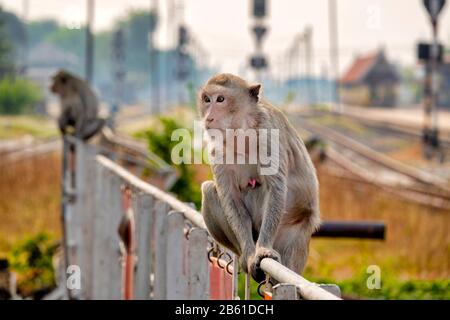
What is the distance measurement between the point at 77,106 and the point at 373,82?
3072 inches

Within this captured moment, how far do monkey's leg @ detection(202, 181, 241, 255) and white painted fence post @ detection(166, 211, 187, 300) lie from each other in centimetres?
71

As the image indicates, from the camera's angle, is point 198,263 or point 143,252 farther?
point 143,252

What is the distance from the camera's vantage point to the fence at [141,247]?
6172 mm

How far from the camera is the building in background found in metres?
91.1

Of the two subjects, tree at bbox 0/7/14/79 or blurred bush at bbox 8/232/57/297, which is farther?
tree at bbox 0/7/14/79

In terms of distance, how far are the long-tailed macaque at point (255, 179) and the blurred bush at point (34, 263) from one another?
30.8ft

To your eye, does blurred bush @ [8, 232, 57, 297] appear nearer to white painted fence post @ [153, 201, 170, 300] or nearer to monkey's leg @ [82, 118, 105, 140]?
monkey's leg @ [82, 118, 105, 140]

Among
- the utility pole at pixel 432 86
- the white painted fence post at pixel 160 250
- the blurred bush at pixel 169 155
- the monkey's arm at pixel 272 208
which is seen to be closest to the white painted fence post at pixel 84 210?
the blurred bush at pixel 169 155

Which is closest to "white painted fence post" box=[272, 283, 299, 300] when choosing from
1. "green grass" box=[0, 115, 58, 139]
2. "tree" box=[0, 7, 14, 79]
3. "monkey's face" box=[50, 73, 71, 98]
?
"monkey's face" box=[50, 73, 71, 98]

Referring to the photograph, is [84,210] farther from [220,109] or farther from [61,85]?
[220,109]

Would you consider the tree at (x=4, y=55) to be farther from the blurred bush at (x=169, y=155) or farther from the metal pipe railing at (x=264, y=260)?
the metal pipe railing at (x=264, y=260)

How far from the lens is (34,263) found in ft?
51.7

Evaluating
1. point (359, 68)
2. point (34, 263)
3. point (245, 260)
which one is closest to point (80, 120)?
point (34, 263)

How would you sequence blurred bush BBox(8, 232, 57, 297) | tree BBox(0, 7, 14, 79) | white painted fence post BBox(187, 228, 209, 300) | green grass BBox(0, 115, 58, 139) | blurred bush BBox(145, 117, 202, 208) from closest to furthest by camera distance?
white painted fence post BBox(187, 228, 209, 300) < blurred bush BBox(145, 117, 202, 208) < blurred bush BBox(8, 232, 57, 297) < green grass BBox(0, 115, 58, 139) < tree BBox(0, 7, 14, 79)
